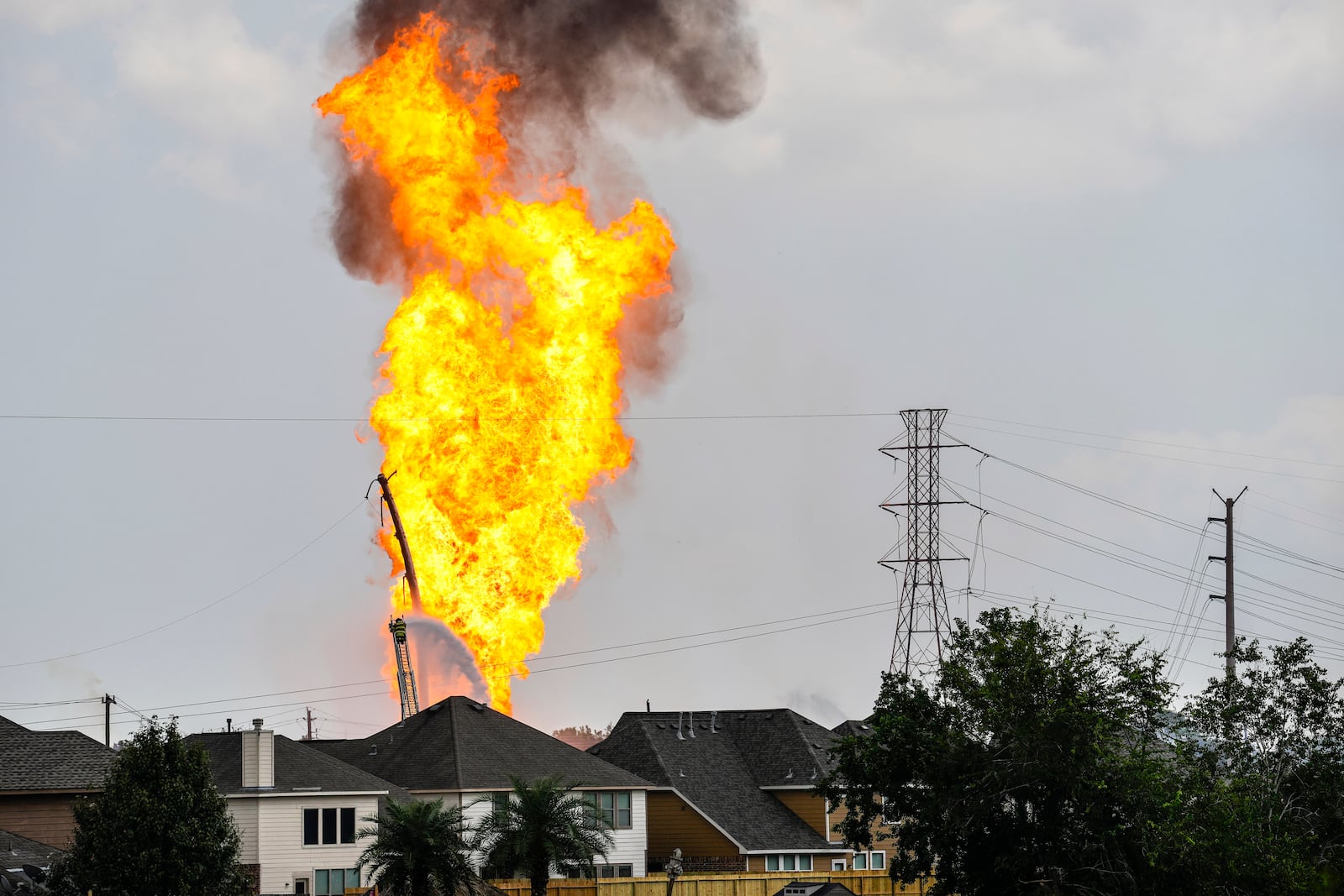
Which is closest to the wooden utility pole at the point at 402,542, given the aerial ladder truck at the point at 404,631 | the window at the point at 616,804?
the aerial ladder truck at the point at 404,631

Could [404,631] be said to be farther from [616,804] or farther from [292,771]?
[292,771]

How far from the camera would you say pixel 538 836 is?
57438 millimetres

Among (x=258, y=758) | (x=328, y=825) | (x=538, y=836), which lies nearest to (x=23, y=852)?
(x=258, y=758)

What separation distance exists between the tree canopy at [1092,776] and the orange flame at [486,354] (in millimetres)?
36231

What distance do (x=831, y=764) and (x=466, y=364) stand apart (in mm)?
26910

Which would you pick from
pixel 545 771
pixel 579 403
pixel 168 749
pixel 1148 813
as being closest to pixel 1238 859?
pixel 1148 813

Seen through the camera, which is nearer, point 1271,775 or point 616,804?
point 1271,775

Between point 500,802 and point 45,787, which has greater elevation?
point 45,787

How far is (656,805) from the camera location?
73.7m

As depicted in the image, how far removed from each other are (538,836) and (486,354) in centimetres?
3139

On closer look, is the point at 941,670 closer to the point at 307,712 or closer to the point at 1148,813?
the point at 1148,813

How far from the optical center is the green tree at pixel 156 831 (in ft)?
150

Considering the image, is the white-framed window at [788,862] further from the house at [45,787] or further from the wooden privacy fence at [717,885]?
the house at [45,787]

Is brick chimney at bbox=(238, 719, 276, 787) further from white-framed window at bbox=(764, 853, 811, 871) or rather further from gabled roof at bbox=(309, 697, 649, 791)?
white-framed window at bbox=(764, 853, 811, 871)
